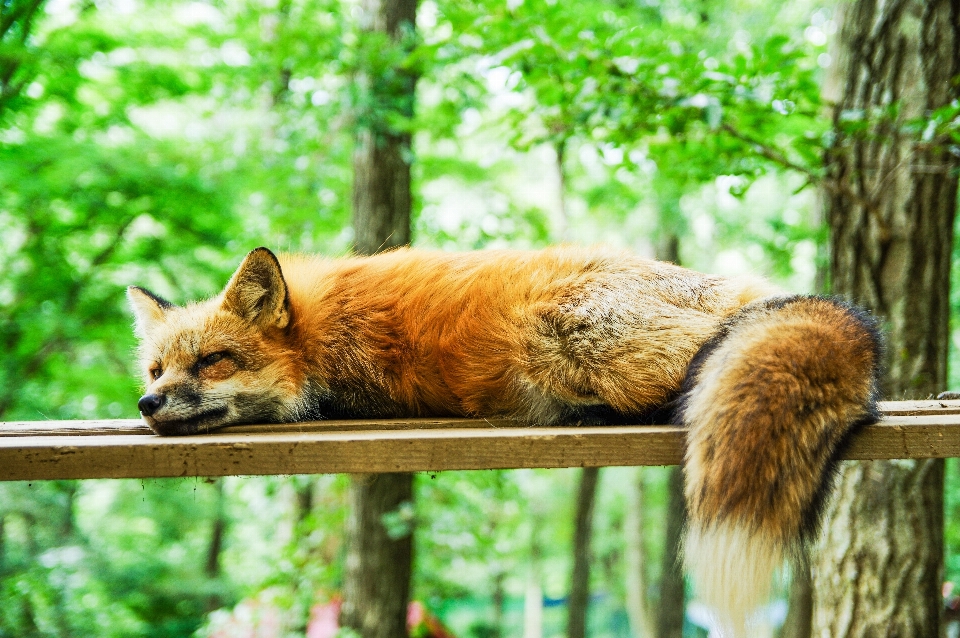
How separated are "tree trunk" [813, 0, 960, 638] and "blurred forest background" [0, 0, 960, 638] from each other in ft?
1.11

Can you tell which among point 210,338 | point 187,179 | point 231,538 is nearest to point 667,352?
point 210,338

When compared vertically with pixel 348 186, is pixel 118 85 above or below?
above

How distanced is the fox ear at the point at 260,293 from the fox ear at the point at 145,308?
448 mm

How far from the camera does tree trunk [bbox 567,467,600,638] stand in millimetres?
11625

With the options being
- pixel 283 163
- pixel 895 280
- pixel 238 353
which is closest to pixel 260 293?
pixel 238 353

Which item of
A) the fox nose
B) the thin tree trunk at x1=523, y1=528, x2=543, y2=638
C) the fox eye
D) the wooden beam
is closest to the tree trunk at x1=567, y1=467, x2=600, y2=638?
the thin tree trunk at x1=523, y1=528, x2=543, y2=638

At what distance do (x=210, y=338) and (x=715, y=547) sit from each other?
6.73ft

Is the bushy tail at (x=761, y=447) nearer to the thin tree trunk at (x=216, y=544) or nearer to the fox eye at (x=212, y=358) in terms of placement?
the fox eye at (x=212, y=358)

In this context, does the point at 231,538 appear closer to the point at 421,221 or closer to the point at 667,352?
the point at 421,221

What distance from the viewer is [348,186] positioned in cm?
728

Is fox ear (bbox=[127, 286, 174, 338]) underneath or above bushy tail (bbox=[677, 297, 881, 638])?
above

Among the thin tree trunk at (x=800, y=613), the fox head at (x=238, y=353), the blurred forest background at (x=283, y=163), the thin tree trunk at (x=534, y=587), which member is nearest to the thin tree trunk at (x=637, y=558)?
the thin tree trunk at (x=534, y=587)

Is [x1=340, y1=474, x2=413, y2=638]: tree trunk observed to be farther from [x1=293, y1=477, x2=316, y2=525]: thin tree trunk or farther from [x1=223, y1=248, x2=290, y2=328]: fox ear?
[x1=293, y1=477, x2=316, y2=525]: thin tree trunk

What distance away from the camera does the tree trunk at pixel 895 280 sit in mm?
3467
